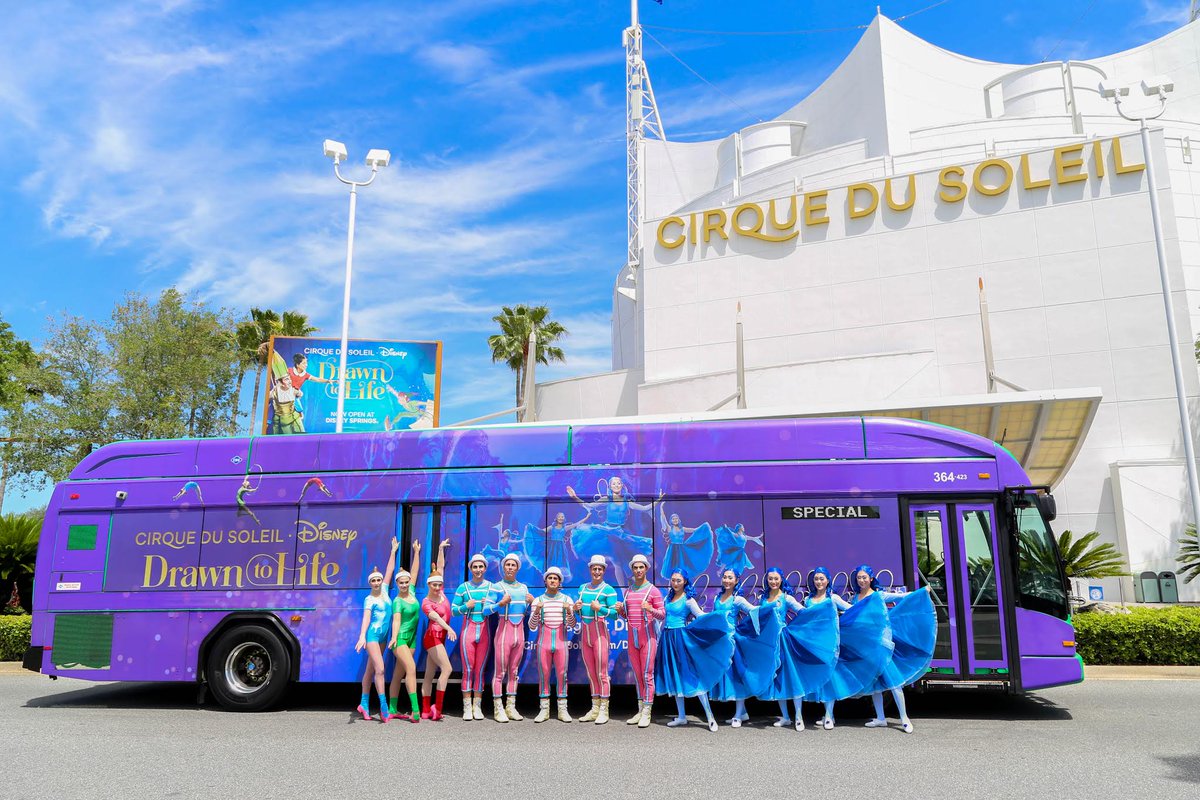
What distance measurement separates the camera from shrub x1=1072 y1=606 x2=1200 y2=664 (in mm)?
12367

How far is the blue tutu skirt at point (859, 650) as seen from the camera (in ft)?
25.9

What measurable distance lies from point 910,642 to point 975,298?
69.3 feet

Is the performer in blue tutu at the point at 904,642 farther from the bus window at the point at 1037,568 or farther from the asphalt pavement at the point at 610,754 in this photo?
the bus window at the point at 1037,568

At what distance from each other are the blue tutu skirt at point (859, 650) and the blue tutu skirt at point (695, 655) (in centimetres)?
92

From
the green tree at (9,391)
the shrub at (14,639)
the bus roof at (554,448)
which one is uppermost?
the green tree at (9,391)

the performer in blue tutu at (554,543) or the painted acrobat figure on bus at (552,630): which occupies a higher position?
the performer in blue tutu at (554,543)

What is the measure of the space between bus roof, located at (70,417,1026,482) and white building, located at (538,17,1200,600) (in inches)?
383

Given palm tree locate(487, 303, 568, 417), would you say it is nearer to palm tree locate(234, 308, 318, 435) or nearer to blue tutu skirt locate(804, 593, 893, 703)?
palm tree locate(234, 308, 318, 435)

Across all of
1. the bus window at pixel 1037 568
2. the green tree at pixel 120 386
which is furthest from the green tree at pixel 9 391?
the bus window at pixel 1037 568

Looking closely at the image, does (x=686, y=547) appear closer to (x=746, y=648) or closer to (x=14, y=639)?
(x=746, y=648)

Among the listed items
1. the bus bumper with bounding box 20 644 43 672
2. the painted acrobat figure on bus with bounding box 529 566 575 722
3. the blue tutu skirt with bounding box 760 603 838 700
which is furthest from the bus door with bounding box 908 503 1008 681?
the bus bumper with bounding box 20 644 43 672

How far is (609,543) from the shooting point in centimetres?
875

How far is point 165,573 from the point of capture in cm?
936

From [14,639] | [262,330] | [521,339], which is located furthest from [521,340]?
[14,639]
